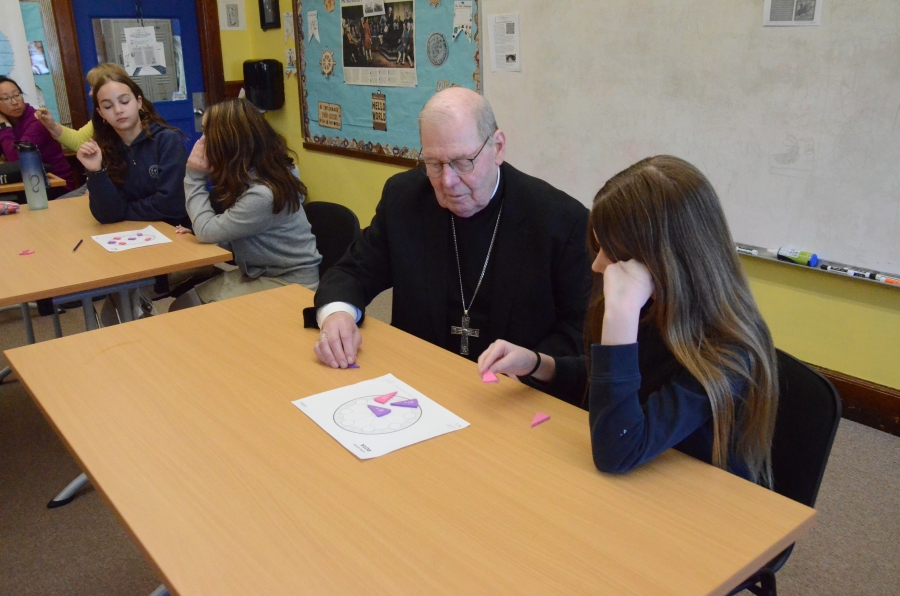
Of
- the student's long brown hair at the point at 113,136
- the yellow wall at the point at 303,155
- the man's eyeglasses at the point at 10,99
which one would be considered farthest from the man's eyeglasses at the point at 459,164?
the man's eyeglasses at the point at 10,99

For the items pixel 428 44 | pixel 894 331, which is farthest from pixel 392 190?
pixel 428 44

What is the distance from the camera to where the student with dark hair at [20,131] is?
14.3ft

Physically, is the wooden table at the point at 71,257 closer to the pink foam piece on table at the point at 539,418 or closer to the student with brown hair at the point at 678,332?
the pink foam piece on table at the point at 539,418

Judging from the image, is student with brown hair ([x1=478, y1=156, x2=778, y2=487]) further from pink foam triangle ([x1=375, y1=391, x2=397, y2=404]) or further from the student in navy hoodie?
the student in navy hoodie

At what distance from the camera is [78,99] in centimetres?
500

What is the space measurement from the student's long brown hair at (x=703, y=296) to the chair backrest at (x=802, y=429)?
0.30 feet

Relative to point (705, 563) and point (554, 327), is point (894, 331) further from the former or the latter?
point (705, 563)

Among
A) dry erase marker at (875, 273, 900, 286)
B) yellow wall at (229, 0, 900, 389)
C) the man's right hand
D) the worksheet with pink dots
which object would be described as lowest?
yellow wall at (229, 0, 900, 389)

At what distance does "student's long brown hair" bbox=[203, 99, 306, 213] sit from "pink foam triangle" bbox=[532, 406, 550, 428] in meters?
1.47

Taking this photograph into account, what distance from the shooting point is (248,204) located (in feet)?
7.91

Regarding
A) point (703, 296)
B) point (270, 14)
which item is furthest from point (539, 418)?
point (270, 14)

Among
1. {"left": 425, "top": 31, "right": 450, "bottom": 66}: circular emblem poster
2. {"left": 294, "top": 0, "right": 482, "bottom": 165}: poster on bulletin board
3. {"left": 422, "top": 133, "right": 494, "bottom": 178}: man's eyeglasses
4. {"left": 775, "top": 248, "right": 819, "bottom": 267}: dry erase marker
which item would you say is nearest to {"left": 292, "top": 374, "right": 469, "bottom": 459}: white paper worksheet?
{"left": 422, "top": 133, "right": 494, "bottom": 178}: man's eyeglasses

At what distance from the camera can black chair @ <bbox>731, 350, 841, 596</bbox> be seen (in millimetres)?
1143

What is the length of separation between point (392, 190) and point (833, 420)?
3.89 ft
